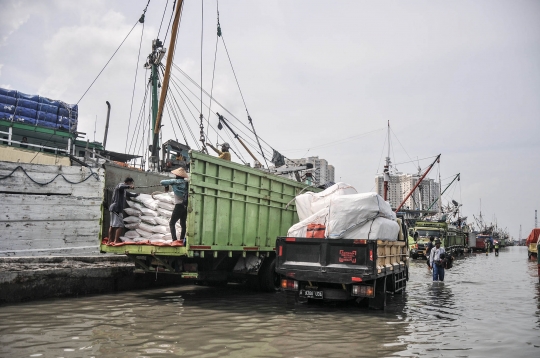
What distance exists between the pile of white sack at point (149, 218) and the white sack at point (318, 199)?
269cm

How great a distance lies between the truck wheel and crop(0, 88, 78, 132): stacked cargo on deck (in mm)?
16442

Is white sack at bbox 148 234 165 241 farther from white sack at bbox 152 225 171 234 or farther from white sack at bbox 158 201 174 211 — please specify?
white sack at bbox 158 201 174 211

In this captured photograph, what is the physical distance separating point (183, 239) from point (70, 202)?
564 cm

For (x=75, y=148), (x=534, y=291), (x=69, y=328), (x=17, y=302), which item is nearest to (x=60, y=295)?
(x=17, y=302)

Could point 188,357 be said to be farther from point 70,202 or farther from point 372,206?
point 70,202

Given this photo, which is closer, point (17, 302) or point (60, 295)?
point (17, 302)

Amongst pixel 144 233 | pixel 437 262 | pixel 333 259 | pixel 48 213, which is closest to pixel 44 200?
pixel 48 213

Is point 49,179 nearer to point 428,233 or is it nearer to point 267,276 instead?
point 267,276

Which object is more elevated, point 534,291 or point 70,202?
point 70,202

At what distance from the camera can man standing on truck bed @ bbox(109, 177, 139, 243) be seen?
8898mm

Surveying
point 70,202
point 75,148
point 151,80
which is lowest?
point 70,202

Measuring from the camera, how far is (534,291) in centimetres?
1195

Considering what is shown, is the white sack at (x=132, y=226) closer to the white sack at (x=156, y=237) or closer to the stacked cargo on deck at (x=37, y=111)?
the white sack at (x=156, y=237)

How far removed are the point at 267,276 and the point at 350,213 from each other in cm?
306
